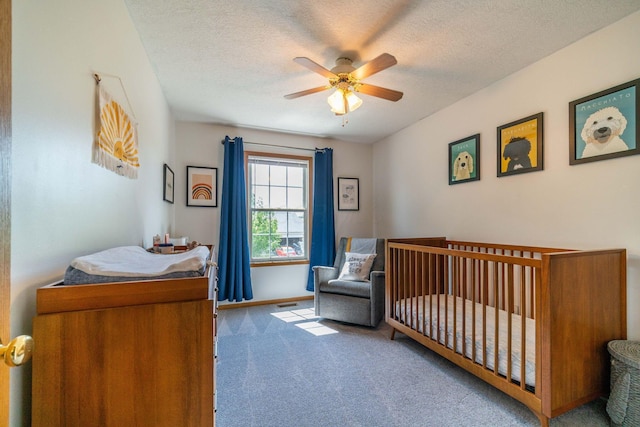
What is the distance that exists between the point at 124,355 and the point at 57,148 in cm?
72

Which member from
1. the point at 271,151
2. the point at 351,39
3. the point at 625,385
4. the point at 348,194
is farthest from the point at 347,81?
the point at 625,385

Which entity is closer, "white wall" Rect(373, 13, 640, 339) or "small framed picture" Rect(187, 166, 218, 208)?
"white wall" Rect(373, 13, 640, 339)

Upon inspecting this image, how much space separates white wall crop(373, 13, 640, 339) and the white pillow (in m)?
0.80

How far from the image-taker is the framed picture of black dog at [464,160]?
8.70 feet

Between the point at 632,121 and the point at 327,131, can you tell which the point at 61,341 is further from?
the point at 327,131

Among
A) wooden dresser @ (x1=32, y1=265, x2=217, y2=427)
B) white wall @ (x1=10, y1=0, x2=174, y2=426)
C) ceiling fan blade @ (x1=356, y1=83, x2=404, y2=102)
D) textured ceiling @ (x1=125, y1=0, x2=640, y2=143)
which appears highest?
textured ceiling @ (x1=125, y1=0, x2=640, y2=143)

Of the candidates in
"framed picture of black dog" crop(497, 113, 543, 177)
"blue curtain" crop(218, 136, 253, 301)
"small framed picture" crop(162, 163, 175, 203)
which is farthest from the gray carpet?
"framed picture of black dog" crop(497, 113, 543, 177)

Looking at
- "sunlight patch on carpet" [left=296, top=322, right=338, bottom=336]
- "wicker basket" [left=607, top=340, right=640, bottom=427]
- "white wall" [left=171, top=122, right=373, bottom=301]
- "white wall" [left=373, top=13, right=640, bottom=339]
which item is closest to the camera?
"wicker basket" [left=607, top=340, right=640, bottom=427]

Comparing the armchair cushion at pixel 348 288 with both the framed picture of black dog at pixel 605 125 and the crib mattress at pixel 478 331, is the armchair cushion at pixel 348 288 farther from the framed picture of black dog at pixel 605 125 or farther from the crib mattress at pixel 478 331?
the framed picture of black dog at pixel 605 125

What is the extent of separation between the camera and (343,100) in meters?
2.10

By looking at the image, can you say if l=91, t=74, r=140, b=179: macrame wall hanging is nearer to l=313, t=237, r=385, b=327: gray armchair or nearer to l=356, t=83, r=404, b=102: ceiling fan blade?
l=356, t=83, r=404, b=102: ceiling fan blade

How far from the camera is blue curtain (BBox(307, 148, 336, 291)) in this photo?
12.7 ft

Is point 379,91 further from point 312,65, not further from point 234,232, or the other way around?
point 234,232

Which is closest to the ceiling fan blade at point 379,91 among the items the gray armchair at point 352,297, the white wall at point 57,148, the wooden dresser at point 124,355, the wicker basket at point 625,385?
the white wall at point 57,148
